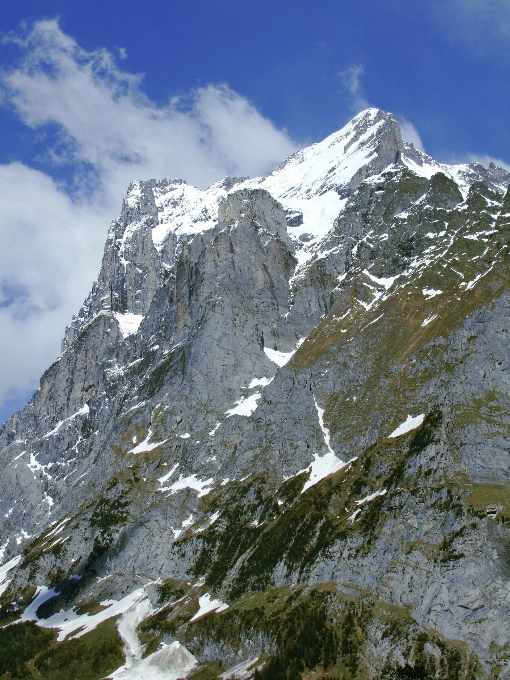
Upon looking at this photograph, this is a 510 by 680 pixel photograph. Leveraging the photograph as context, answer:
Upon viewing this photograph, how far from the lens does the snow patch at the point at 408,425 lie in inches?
6983

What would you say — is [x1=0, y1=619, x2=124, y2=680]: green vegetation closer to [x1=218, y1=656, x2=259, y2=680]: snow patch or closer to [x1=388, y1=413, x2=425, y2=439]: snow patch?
[x1=218, y1=656, x2=259, y2=680]: snow patch

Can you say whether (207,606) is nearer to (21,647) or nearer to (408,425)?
(21,647)

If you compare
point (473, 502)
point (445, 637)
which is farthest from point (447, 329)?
point (445, 637)

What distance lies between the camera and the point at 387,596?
13875 centimetres

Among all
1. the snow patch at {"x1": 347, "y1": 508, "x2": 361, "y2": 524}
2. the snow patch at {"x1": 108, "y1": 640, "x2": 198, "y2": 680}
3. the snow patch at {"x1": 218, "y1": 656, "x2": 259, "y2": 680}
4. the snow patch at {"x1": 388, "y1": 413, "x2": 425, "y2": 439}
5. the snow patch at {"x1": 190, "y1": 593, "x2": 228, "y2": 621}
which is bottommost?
the snow patch at {"x1": 218, "y1": 656, "x2": 259, "y2": 680}

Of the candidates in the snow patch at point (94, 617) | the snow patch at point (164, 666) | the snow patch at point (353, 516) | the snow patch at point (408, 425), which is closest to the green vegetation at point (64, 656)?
the snow patch at point (94, 617)

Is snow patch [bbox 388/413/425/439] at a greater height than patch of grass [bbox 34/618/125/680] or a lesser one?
greater

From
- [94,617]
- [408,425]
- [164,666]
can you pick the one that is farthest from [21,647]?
[408,425]

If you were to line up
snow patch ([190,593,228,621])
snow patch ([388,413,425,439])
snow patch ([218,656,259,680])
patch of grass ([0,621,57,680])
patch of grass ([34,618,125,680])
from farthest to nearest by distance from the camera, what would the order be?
1. snow patch ([388,413,425,439])
2. patch of grass ([0,621,57,680])
3. snow patch ([190,593,228,621])
4. patch of grass ([34,618,125,680])
5. snow patch ([218,656,259,680])

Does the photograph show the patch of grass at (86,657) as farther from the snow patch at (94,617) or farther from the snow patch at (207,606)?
the snow patch at (207,606)

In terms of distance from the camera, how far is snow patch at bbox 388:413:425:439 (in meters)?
177

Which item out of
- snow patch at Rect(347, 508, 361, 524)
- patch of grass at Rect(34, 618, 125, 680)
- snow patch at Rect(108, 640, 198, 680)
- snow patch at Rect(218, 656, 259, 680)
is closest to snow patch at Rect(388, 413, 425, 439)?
snow patch at Rect(347, 508, 361, 524)

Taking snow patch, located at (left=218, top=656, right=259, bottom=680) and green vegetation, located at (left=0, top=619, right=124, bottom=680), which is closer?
snow patch, located at (left=218, top=656, right=259, bottom=680)

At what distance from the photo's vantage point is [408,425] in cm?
18000
